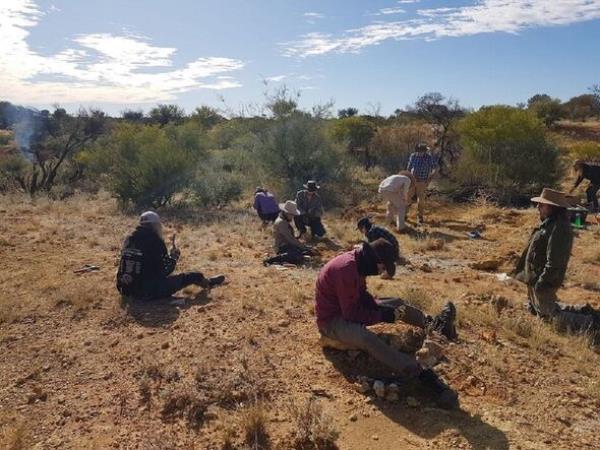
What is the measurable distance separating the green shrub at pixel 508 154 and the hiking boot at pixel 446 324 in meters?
11.1

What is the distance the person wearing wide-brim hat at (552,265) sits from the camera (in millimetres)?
5648

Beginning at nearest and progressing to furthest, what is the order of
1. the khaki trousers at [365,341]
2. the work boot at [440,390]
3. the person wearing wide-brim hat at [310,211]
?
the work boot at [440,390] < the khaki trousers at [365,341] < the person wearing wide-brim hat at [310,211]

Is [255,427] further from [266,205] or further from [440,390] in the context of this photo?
[266,205]

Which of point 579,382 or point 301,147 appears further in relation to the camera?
point 301,147

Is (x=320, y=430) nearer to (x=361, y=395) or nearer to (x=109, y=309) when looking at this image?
(x=361, y=395)

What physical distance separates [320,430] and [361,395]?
0.65 meters

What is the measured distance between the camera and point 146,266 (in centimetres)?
648

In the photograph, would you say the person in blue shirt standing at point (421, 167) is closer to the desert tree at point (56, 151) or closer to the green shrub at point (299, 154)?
the green shrub at point (299, 154)

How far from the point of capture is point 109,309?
634cm

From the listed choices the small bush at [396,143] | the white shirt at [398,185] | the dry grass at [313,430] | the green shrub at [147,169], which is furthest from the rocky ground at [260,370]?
the small bush at [396,143]

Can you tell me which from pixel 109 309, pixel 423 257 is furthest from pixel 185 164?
pixel 109 309

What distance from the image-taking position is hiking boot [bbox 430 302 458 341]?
17.1 ft

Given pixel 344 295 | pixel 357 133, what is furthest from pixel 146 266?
pixel 357 133

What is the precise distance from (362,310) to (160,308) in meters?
2.74
